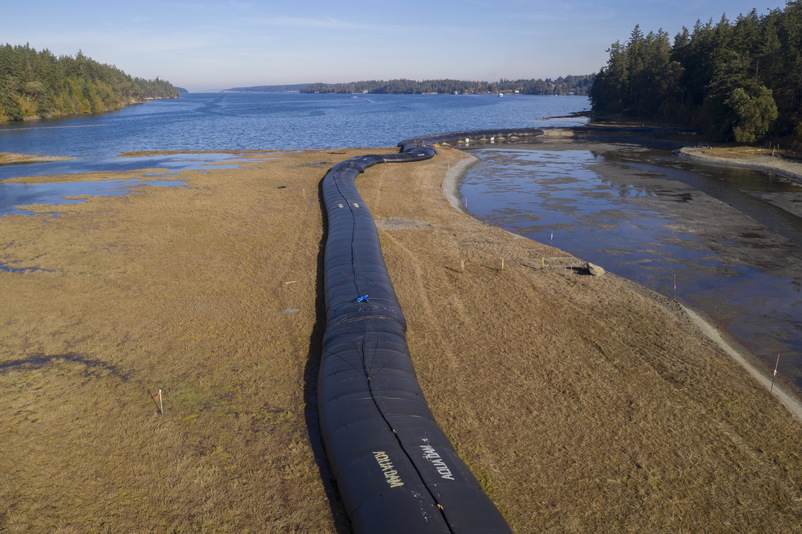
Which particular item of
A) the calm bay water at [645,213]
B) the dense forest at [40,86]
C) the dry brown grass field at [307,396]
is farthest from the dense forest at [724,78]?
the dense forest at [40,86]

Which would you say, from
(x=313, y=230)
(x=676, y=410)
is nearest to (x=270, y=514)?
(x=676, y=410)

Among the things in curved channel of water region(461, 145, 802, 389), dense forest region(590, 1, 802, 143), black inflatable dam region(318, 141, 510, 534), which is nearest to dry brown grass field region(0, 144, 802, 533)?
black inflatable dam region(318, 141, 510, 534)

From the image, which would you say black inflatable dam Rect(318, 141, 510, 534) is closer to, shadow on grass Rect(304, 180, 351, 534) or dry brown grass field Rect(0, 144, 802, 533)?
shadow on grass Rect(304, 180, 351, 534)

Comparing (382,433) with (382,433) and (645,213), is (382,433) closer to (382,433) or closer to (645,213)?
(382,433)

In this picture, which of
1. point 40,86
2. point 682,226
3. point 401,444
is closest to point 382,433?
point 401,444

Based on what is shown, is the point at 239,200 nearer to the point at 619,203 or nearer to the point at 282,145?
the point at 619,203
